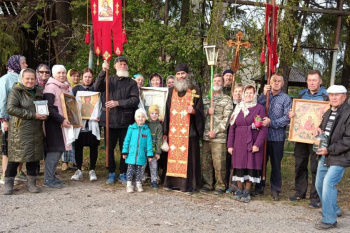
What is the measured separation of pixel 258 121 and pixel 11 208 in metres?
3.90

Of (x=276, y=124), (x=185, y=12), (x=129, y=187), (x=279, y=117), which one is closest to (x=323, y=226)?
(x=276, y=124)

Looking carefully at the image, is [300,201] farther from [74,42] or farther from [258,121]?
[74,42]

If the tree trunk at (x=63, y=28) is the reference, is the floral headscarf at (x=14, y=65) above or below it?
below

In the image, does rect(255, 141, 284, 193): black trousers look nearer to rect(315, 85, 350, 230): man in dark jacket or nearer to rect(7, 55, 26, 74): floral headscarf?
rect(315, 85, 350, 230): man in dark jacket

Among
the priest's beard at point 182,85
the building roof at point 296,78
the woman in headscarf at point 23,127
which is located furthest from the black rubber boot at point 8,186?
the building roof at point 296,78

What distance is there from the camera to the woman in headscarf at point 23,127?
5949mm

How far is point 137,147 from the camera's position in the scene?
21.3 ft

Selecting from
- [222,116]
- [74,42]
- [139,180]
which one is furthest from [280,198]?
[74,42]

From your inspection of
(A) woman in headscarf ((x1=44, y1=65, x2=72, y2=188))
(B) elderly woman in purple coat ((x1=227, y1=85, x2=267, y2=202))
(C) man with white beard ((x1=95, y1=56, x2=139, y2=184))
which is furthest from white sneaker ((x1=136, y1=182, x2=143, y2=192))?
(B) elderly woman in purple coat ((x1=227, y1=85, x2=267, y2=202))

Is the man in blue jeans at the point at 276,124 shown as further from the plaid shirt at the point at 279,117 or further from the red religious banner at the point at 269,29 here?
the red religious banner at the point at 269,29

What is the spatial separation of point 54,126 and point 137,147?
57.5 inches

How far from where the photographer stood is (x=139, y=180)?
6617 mm

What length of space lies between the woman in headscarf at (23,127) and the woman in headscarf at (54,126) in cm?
32

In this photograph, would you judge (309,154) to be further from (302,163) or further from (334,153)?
(334,153)
